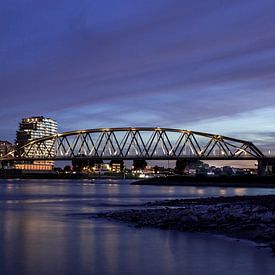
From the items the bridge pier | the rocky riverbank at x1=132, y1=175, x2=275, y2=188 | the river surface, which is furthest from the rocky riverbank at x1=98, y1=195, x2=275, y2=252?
the bridge pier

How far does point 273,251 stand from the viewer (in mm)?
19844

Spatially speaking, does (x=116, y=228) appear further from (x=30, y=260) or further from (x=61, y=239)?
(x=30, y=260)

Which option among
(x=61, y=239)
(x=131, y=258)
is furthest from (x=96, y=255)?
(x=61, y=239)

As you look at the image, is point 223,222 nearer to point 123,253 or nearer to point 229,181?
point 123,253

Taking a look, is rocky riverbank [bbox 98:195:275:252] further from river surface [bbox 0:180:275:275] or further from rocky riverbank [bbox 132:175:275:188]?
rocky riverbank [bbox 132:175:275:188]

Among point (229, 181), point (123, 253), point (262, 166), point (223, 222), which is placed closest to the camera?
point (123, 253)

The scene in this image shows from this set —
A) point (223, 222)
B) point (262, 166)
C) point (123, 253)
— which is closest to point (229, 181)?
point (262, 166)

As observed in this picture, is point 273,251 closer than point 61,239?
Yes

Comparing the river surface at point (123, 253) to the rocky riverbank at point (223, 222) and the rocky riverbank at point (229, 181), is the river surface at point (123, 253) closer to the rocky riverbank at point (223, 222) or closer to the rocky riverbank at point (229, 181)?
the rocky riverbank at point (223, 222)

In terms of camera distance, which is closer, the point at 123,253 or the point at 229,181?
the point at 123,253

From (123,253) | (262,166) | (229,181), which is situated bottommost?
(123,253)

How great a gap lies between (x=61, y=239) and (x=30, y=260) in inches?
221

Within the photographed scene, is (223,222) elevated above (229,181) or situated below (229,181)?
below

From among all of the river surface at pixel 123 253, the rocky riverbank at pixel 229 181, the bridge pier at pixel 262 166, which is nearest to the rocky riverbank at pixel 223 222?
the river surface at pixel 123 253
